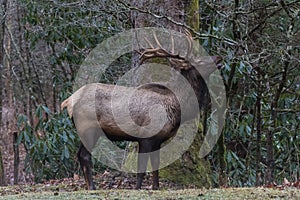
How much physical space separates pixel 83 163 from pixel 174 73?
1.74 metres

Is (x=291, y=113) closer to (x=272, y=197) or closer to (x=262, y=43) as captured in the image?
(x=262, y=43)

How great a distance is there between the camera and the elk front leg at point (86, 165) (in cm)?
790

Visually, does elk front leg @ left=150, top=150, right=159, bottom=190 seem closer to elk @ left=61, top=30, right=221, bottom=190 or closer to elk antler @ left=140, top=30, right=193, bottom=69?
elk @ left=61, top=30, right=221, bottom=190

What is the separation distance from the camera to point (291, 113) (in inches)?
435

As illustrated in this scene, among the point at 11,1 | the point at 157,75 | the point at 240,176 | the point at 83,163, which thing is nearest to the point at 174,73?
the point at 157,75

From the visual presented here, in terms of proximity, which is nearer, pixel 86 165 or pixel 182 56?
pixel 86 165

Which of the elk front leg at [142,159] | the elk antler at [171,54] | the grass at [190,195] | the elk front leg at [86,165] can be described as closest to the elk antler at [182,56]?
the elk antler at [171,54]

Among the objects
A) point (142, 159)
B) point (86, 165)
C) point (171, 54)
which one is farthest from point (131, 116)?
point (171, 54)

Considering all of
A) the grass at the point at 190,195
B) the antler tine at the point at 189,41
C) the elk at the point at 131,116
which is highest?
the antler tine at the point at 189,41

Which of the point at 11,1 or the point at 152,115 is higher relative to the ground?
the point at 11,1

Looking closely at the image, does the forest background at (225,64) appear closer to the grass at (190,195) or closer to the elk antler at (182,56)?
the elk antler at (182,56)

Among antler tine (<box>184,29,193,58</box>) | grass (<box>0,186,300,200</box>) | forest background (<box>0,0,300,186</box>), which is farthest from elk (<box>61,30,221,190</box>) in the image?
forest background (<box>0,0,300,186</box>)

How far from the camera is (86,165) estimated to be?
7930 mm

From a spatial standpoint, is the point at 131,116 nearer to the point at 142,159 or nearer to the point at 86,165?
the point at 142,159
